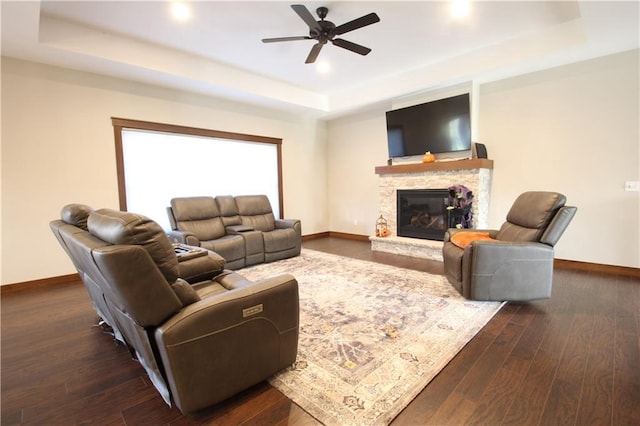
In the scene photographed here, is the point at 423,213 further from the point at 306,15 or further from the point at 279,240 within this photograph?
the point at 306,15

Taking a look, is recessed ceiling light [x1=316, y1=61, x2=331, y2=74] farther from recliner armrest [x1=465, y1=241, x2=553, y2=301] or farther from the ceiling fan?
recliner armrest [x1=465, y1=241, x2=553, y2=301]

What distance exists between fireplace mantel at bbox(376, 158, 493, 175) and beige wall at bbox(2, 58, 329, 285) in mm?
3654

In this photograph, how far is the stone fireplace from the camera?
4410 mm

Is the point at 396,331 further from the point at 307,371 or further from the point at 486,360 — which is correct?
the point at 307,371

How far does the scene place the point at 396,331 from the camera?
7.68ft

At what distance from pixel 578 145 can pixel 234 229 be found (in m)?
4.88

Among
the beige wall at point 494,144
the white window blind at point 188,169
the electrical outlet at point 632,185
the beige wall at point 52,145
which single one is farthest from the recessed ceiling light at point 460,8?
Answer: the beige wall at point 52,145

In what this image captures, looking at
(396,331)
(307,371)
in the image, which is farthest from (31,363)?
(396,331)

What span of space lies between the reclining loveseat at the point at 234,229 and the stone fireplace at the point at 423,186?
5.70 feet

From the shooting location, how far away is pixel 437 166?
4691 mm

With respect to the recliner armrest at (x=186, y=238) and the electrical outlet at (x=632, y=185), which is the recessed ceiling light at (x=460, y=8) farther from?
the recliner armrest at (x=186, y=238)

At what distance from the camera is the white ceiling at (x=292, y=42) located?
292cm

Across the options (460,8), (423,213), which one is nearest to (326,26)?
(460,8)

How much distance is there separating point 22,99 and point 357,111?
5.11 m
